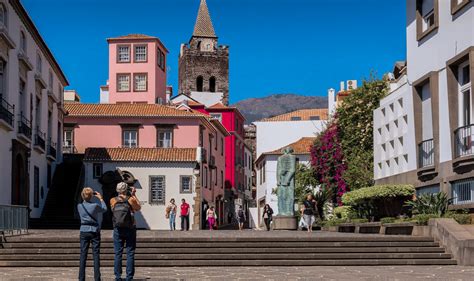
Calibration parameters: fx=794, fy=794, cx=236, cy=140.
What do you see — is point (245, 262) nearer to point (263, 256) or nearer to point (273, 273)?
point (263, 256)

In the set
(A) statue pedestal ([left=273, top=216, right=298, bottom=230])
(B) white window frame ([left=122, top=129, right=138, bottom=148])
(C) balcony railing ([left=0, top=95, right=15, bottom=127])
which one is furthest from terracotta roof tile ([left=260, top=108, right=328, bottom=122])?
(C) balcony railing ([left=0, top=95, right=15, bottom=127])

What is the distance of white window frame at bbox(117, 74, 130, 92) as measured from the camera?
62.1m

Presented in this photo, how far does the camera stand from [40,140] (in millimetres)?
38625

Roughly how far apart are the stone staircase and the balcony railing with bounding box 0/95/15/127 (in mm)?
11441

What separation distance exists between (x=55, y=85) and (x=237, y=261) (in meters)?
29.0

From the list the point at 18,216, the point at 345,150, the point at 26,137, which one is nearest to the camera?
the point at 18,216

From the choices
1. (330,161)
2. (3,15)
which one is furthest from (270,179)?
(3,15)

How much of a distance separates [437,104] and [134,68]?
4033cm

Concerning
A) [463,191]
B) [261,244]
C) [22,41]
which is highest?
[22,41]

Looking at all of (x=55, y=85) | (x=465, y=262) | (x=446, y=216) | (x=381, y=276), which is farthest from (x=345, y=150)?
(x=381, y=276)

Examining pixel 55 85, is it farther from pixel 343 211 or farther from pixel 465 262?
pixel 465 262

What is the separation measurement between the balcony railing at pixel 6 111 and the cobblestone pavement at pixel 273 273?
1357 cm

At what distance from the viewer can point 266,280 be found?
50.4 ft

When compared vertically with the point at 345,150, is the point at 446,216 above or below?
below
